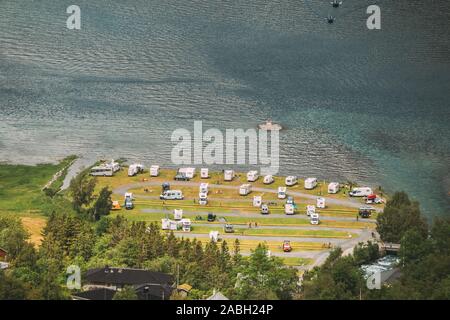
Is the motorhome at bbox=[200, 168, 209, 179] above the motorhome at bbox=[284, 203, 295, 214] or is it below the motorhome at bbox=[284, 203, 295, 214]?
above

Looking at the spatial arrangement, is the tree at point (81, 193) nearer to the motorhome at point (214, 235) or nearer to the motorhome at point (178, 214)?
the motorhome at point (178, 214)

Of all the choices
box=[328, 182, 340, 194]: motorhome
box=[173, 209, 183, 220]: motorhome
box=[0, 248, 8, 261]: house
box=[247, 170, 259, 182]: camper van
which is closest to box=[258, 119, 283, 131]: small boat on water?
box=[247, 170, 259, 182]: camper van

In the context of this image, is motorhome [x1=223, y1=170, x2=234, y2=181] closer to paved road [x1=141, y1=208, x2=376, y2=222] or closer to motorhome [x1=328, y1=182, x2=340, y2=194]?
motorhome [x1=328, y1=182, x2=340, y2=194]

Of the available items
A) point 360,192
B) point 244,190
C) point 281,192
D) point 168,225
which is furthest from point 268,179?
point 168,225

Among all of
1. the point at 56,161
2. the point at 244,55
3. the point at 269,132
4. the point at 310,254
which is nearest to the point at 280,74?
the point at 244,55

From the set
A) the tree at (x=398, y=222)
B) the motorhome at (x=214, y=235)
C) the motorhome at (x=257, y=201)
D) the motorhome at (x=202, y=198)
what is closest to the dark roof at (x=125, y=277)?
the motorhome at (x=214, y=235)

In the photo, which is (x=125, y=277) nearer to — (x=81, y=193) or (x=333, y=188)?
(x=81, y=193)

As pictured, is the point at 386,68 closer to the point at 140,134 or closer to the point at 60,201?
the point at 140,134
